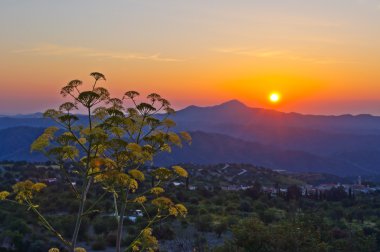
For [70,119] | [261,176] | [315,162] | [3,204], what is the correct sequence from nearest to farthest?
[70,119] → [3,204] → [261,176] → [315,162]

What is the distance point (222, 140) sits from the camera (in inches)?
7623

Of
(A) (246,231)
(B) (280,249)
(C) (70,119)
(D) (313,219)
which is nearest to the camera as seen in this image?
(C) (70,119)

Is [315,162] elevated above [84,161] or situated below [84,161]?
below

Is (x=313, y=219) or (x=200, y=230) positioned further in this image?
(x=200, y=230)

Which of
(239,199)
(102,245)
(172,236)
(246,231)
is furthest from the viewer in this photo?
(239,199)

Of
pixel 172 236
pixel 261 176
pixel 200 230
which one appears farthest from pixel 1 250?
pixel 261 176

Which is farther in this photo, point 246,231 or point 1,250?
point 1,250

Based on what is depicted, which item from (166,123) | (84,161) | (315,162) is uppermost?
(166,123)

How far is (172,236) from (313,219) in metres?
9.80

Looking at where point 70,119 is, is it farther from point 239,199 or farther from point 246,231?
point 239,199

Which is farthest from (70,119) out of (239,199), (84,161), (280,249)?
(239,199)

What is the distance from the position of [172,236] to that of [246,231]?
11.5m

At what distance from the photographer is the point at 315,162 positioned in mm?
181375

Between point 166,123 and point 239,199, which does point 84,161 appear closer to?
point 166,123
